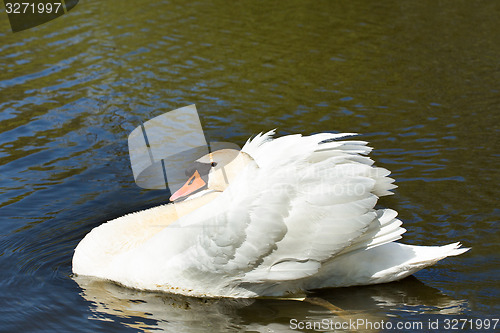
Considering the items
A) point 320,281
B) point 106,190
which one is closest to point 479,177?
point 320,281

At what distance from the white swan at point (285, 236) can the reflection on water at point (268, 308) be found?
0.10 meters

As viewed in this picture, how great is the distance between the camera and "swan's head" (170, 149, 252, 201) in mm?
6078

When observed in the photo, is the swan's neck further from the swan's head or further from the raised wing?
the raised wing

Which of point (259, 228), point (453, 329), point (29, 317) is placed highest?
point (259, 228)

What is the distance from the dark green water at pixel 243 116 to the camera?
572cm

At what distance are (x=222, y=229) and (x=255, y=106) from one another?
5079mm

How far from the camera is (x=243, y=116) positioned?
995 centimetres

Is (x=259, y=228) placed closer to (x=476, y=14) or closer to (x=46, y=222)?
(x=46, y=222)

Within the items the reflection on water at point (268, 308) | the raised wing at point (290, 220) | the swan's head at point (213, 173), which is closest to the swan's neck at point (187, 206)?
the swan's head at point (213, 173)

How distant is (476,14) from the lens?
46.2 ft

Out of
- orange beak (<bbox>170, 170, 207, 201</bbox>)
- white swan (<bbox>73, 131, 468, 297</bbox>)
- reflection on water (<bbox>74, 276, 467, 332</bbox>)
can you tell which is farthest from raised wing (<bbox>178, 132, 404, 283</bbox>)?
orange beak (<bbox>170, 170, 207, 201</bbox>)

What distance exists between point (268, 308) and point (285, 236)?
2.26ft

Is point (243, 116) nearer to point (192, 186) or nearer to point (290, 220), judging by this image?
→ point (192, 186)

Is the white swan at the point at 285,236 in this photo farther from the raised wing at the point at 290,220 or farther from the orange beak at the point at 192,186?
the orange beak at the point at 192,186
